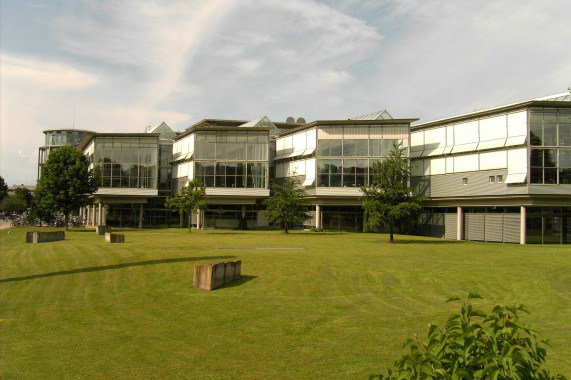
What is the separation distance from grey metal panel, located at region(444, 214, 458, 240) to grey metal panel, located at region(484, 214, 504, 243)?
4768 mm

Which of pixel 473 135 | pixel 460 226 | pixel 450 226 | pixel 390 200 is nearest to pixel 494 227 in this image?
pixel 460 226

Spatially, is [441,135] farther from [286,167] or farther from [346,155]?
[286,167]

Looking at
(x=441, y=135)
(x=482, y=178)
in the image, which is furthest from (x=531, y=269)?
(x=441, y=135)

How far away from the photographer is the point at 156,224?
75.6m

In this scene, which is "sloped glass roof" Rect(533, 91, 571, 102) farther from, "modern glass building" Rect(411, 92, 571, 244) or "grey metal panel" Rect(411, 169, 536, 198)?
"grey metal panel" Rect(411, 169, 536, 198)

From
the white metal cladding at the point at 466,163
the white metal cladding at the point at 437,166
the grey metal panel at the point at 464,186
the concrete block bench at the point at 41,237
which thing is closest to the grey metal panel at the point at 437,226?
the grey metal panel at the point at 464,186

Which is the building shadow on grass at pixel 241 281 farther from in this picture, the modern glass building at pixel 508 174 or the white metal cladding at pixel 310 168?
the white metal cladding at pixel 310 168

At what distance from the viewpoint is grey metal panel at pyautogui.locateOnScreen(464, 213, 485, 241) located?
49344 millimetres

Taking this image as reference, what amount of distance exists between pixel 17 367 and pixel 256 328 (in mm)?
5671

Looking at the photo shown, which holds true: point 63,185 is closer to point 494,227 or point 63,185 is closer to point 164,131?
point 164,131

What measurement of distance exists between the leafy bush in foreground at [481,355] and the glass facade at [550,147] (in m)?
45.5

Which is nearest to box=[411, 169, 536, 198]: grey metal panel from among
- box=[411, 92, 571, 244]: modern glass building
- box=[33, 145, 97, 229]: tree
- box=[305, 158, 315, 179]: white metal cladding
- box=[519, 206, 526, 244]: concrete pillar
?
box=[411, 92, 571, 244]: modern glass building

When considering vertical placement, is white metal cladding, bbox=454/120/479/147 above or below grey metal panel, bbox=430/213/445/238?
above

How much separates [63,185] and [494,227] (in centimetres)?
4625
